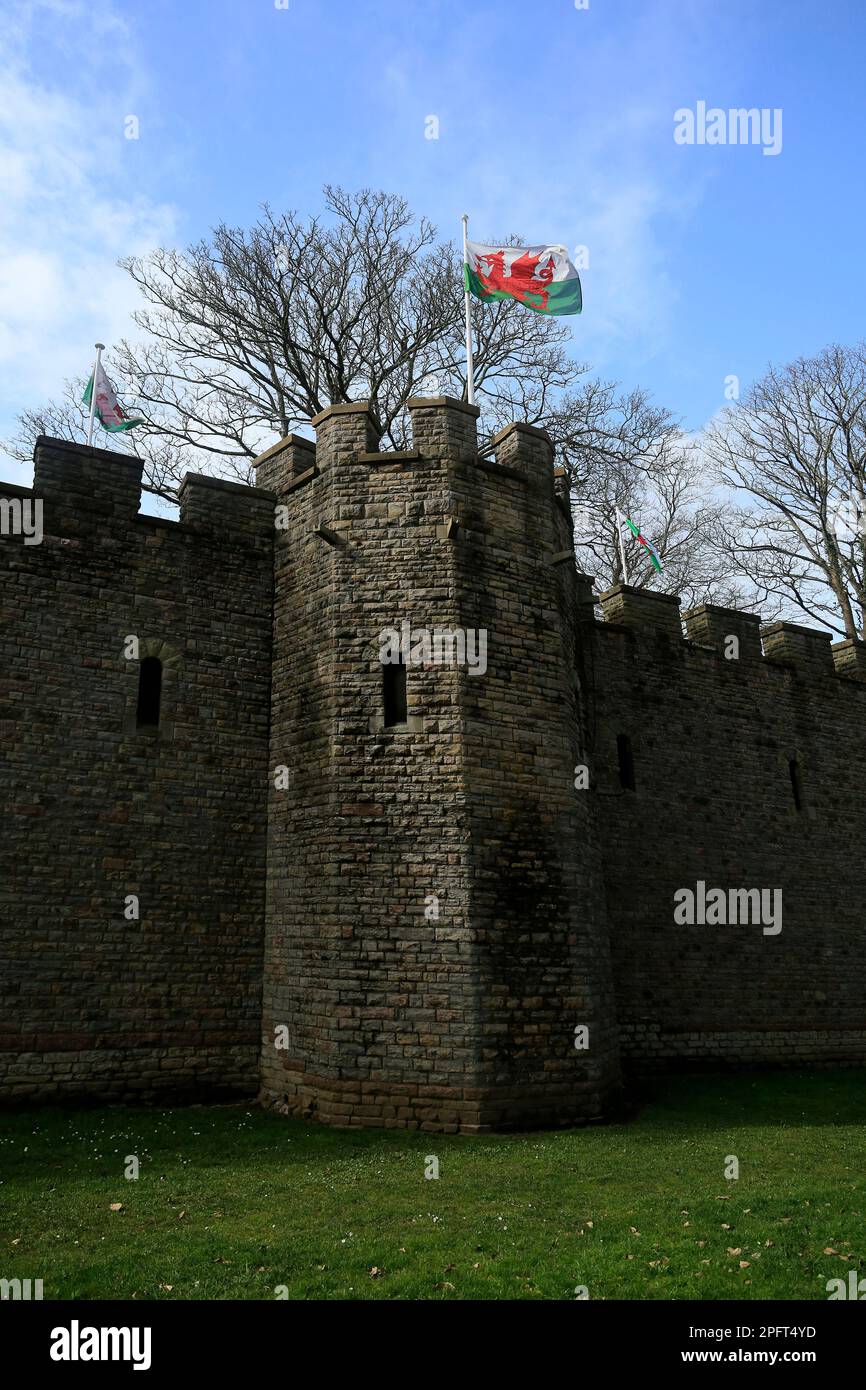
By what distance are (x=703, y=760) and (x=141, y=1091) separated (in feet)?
33.1

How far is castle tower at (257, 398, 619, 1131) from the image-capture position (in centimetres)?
926

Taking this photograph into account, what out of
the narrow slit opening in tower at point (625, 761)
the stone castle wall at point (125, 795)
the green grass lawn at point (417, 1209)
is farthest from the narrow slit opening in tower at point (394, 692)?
the narrow slit opening in tower at point (625, 761)

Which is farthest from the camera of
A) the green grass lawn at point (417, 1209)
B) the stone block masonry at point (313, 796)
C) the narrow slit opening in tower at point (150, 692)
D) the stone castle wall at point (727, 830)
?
the stone castle wall at point (727, 830)

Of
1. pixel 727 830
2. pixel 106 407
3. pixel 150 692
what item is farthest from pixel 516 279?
pixel 727 830

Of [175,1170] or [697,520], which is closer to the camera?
[175,1170]

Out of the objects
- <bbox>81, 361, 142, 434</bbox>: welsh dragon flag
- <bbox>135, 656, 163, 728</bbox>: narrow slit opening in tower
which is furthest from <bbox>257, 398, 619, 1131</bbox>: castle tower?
<bbox>81, 361, 142, 434</bbox>: welsh dragon flag

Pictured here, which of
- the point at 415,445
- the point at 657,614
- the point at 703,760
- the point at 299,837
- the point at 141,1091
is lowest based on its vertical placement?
the point at 141,1091

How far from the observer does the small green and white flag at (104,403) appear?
43.1ft

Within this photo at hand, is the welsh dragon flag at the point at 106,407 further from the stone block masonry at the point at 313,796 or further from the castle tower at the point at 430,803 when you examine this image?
the castle tower at the point at 430,803

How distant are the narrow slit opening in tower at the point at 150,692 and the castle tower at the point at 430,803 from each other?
144 cm

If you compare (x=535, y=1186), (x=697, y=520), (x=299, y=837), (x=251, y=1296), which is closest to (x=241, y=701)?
(x=299, y=837)

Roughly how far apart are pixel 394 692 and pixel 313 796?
5.07 ft
